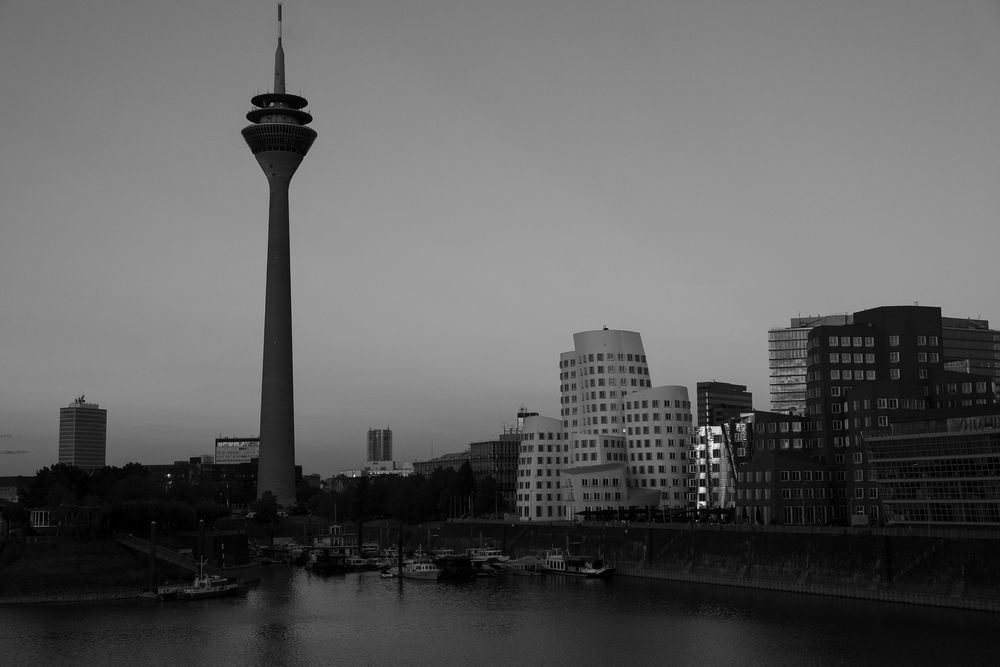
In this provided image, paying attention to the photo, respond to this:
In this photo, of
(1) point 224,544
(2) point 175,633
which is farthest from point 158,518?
(2) point 175,633

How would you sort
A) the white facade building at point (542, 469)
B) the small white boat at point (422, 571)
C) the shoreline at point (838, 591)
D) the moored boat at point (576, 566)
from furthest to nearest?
the white facade building at point (542, 469) < the small white boat at point (422, 571) < the moored boat at point (576, 566) < the shoreline at point (838, 591)

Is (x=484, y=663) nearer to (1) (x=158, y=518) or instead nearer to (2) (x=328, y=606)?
(2) (x=328, y=606)

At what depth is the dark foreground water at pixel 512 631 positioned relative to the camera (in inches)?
3088

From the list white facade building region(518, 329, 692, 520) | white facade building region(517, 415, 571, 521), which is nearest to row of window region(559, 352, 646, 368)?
white facade building region(518, 329, 692, 520)

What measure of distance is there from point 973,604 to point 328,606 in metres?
60.1

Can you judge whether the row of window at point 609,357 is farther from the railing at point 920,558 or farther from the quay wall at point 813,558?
the railing at point 920,558

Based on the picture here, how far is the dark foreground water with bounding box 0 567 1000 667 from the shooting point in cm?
7844

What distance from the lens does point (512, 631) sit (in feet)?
298

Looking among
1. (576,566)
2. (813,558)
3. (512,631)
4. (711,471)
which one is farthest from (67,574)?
(711,471)

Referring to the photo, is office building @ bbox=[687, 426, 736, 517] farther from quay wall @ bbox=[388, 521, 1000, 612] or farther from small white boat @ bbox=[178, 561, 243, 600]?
small white boat @ bbox=[178, 561, 243, 600]

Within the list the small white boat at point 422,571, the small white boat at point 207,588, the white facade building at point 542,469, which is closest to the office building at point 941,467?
the small white boat at point 422,571

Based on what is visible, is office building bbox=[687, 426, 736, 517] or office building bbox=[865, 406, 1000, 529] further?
office building bbox=[687, 426, 736, 517]

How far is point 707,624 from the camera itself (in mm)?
90500

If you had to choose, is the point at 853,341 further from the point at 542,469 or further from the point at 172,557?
the point at 172,557
